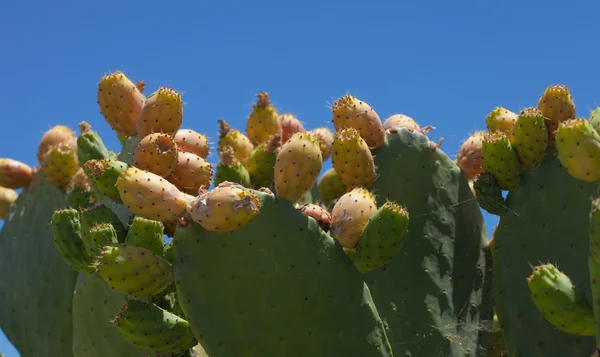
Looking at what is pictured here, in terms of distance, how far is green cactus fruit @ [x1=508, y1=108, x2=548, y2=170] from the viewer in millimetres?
3082

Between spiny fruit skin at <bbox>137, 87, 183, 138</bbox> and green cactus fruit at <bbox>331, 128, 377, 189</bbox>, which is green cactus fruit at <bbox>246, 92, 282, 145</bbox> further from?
spiny fruit skin at <bbox>137, 87, 183, 138</bbox>

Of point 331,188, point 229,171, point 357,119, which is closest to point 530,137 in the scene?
point 357,119

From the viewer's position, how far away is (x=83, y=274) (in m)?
3.11

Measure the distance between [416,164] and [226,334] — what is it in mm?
1219

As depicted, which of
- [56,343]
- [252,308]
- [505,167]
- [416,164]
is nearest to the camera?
[252,308]

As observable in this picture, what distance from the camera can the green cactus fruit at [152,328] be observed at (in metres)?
2.42

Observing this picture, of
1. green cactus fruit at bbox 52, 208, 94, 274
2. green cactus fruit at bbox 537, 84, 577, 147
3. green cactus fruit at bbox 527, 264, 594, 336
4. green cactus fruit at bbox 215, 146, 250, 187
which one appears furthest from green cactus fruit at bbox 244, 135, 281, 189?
green cactus fruit at bbox 527, 264, 594, 336

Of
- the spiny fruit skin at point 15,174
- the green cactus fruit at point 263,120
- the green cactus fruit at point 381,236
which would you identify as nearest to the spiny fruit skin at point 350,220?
the green cactus fruit at point 381,236

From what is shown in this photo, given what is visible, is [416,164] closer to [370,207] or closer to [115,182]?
[370,207]

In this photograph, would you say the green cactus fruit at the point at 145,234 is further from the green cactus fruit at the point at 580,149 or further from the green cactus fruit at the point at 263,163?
the green cactus fruit at the point at 580,149

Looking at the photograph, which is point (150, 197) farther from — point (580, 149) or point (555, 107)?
point (555, 107)

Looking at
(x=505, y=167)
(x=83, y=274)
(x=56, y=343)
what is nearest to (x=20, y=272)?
(x=56, y=343)

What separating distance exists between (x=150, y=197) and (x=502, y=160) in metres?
1.37

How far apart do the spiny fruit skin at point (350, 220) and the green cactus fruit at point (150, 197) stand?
474 millimetres
